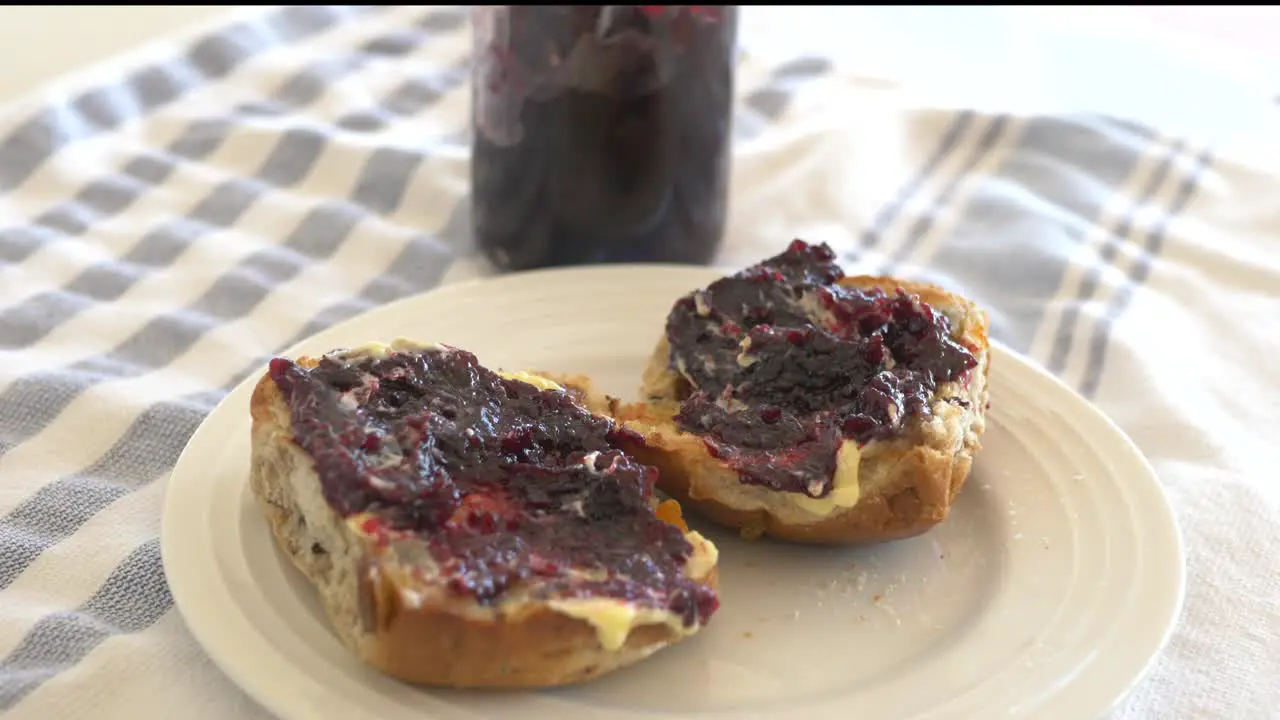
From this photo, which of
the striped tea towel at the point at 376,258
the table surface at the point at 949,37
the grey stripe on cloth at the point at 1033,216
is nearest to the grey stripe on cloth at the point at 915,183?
the striped tea towel at the point at 376,258

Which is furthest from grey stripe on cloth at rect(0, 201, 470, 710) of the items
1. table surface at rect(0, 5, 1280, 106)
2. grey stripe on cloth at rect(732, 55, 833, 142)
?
table surface at rect(0, 5, 1280, 106)

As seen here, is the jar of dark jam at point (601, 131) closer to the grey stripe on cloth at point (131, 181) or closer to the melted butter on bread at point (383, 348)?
the melted butter on bread at point (383, 348)

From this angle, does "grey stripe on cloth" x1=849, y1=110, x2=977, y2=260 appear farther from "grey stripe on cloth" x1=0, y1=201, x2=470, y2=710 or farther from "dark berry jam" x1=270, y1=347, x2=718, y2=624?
"dark berry jam" x1=270, y1=347, x2=718, y2=624

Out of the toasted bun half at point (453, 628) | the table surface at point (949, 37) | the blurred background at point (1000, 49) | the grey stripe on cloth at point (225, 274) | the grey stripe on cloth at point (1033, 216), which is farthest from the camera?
the table surface at point (949, 37)

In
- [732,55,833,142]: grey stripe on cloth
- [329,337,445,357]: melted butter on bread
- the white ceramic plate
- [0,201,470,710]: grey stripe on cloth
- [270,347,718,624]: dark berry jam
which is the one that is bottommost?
[0,201,470,710]: grey stripe on cloth

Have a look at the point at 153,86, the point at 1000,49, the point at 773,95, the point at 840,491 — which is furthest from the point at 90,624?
the point at 1000,49

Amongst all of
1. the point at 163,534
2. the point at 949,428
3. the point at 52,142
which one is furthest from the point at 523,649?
the point at 52,142

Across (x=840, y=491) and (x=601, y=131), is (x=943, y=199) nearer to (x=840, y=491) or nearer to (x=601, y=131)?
(x=601, y=131)
